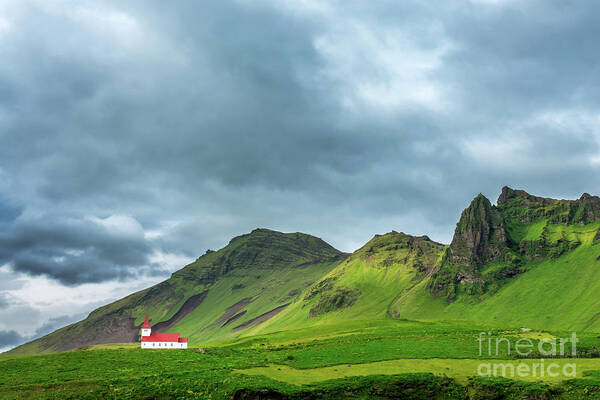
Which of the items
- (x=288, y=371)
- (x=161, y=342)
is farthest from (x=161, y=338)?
(x=288, y=371)

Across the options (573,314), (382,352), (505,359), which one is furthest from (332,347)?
(573,314)

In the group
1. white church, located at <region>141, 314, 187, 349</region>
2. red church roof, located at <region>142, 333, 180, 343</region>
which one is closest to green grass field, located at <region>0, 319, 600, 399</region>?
white church, located at <region>141, 314, 187, 349</region>

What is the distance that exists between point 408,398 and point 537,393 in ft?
62.9

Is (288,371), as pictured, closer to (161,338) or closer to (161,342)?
(161,342)

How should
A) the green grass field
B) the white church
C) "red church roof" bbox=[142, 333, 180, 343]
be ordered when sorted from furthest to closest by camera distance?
1. "red church roof" bbox=[142, 333, 180, 343]
2. the white church
3. the green grass field

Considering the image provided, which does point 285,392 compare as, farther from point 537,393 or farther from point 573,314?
point 573,314

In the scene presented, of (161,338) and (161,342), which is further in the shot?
(161,338)

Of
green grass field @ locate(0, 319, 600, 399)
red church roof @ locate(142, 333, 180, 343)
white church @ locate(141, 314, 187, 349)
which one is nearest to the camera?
green grass field @ locate(0, 319, 600, 399)

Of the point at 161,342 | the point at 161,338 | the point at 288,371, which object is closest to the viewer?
the point at 288,371

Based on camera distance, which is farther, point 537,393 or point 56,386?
point 56,386

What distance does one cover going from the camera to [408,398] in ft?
229

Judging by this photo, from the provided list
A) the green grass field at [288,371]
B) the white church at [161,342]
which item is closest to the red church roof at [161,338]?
the white church at [161,342]

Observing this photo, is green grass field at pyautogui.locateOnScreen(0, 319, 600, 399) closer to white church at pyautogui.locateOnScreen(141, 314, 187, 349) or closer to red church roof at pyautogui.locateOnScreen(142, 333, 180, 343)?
white church at pyautogui.locateOnScreen(141, 314, 187, 349)

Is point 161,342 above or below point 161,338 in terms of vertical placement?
below
